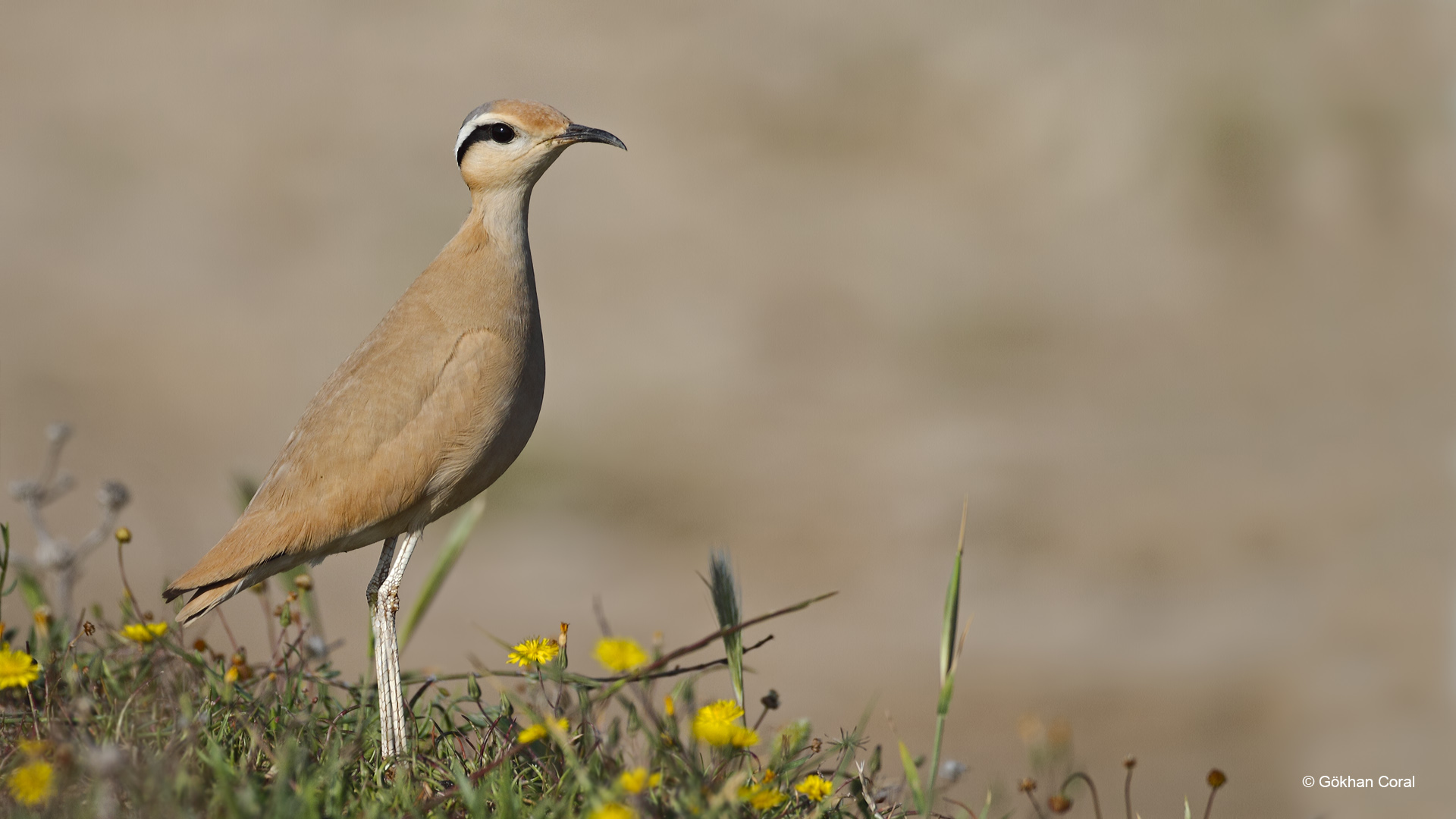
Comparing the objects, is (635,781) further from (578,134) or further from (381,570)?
(578,134)

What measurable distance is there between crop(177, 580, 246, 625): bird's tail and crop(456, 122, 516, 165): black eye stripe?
1.70 meters

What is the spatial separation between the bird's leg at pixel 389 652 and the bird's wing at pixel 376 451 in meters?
0.15

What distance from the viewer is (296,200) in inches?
588

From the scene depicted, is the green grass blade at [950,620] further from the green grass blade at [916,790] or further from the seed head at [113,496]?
the seed head at [113,496]

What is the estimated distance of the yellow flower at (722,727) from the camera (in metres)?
2.58

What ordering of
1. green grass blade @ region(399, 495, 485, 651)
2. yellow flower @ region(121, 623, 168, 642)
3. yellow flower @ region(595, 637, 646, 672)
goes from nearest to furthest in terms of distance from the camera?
yellow flower @ region(595, 637, 646, 672) < yellow flower @ region(121, 623, 168, 642) < green grass blade @ region(399, 495, 485, 651)

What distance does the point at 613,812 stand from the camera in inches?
92.8

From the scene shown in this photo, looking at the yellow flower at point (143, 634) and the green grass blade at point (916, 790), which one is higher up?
the yellow flower at point (143, 634)

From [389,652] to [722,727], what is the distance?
1399 millimetres

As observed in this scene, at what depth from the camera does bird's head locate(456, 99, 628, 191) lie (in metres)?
4.15

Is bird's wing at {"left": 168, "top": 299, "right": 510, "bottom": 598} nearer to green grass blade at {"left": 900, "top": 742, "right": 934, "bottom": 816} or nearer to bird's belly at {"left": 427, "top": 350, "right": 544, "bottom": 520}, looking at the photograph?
bird's belly at {"left": 427, "top": 350, "right": 544, "bottom": 520}

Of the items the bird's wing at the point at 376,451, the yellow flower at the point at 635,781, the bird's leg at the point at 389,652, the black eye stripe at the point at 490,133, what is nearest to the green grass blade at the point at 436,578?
the bird's leg at the point at 389,652

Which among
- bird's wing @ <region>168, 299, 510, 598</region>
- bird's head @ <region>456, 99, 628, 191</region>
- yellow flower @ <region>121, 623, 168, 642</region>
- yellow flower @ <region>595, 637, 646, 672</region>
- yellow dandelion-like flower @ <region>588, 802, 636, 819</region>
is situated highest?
bird's head @ <region>456, 99, 628, 191</region>

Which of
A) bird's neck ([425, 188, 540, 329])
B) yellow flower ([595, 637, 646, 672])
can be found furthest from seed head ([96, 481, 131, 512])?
yellow flower ([595, 637, 646, 672])
